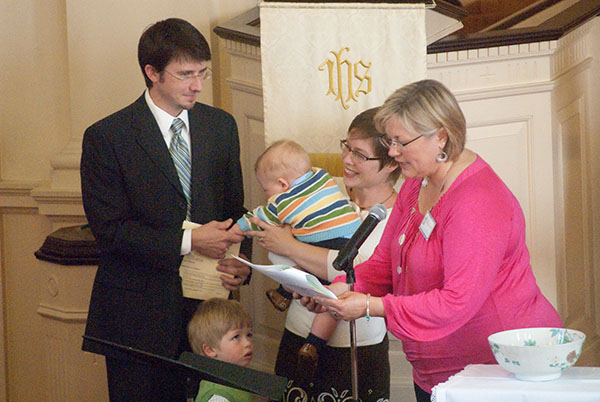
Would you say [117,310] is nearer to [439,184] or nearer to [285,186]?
[285,186]

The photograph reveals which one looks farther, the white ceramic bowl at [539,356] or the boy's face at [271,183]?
the boy's face at [271,183]

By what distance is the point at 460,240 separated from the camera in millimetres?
2248

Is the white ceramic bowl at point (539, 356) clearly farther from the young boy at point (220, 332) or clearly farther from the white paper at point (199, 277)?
the white paper at point (199, 277)

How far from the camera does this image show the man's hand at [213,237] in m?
3.07

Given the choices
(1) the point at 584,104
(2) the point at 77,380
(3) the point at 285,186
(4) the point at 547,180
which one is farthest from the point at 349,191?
(2) the point at 77,380

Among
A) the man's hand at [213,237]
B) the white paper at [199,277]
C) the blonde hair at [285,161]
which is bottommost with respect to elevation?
the white paper at [199,277]

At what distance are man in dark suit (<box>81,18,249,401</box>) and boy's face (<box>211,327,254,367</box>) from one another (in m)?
0.17

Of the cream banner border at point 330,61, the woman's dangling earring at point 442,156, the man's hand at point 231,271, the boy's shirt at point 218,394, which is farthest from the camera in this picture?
the cream banner border at point 330,61

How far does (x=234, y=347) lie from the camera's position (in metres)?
3.07

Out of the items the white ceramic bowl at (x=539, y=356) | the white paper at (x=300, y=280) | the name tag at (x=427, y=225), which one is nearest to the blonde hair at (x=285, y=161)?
the white paper at (x=300, y=280)

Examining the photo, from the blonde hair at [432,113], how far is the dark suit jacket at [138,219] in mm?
1031

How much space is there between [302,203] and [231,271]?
0.37m

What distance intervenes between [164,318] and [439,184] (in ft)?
3.89

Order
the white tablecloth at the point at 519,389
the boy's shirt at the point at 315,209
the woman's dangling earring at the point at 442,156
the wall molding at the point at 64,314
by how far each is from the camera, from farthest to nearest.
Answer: the wall molding at the point at 64,314
the boy's shirt at the point at 315,209
the woman's dangling earring at the point at 442,156
the white tablecloth at the point at 519,389
